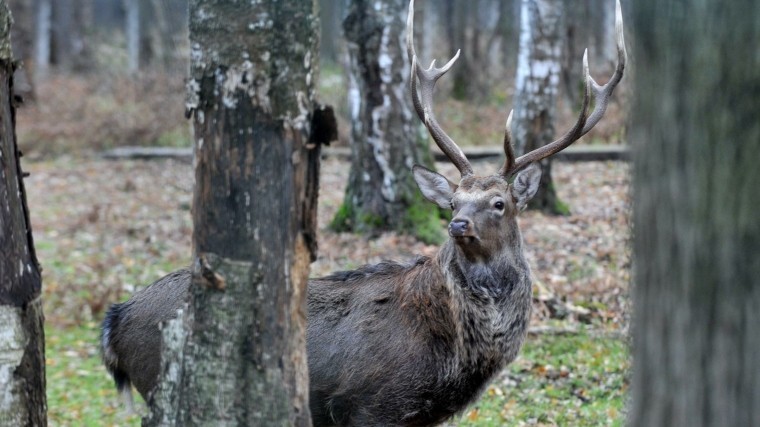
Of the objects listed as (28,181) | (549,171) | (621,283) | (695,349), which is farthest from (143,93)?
(695,349)

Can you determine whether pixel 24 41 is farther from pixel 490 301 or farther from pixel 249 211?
pixel 249 211

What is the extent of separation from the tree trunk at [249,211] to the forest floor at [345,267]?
1.55 meters

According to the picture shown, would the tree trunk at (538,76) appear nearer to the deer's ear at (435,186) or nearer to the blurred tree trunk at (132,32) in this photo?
the deer's ear at (435,186)

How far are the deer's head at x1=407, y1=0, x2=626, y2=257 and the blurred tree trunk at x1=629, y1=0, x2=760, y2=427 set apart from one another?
3119mm

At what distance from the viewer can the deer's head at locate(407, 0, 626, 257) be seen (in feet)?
20.9

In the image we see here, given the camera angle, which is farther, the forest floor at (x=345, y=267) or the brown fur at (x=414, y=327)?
the forest floor at (x=345, y=267)

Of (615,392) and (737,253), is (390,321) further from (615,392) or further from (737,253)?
(737,253)

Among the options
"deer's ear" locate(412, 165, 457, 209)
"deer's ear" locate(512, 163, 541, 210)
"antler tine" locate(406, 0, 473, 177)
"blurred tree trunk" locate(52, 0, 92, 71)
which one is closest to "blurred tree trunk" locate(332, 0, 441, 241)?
"antler tine" locate(406, 0, 473, 177)

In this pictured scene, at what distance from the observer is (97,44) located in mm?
→ 40062

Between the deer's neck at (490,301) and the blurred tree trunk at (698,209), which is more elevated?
the blurred tree trunk at (698,209)

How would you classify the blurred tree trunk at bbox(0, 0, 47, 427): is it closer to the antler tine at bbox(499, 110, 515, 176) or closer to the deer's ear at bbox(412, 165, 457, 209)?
the deer's ear at bbox(412, 165, 457, 209)

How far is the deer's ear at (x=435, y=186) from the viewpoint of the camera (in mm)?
7016

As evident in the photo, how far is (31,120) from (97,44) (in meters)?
19.2

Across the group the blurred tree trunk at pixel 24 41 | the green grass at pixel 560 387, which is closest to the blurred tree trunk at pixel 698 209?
the green grass at pixel 560 387
